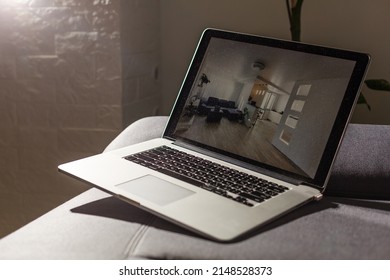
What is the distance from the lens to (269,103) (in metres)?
0.81

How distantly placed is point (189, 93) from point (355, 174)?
33cm

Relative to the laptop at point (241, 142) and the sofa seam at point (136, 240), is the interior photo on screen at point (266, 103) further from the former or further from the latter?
the sofa seam at point (136, 240)

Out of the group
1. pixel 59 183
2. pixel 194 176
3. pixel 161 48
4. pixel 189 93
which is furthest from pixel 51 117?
pixel 194 176

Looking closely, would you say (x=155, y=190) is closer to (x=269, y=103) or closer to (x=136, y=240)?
(x=136, y=240)

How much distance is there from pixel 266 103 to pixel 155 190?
9.8 inches

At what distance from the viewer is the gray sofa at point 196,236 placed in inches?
22.2

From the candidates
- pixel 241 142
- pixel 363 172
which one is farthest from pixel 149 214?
pixel 363 172

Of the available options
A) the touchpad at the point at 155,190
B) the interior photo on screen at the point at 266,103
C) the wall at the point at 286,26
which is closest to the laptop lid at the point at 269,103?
the interior photo on screen at the point at 266,103

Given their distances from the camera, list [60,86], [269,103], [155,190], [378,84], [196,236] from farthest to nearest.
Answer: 1. [60,86]
2. [378,84]
3. [269,103]
4. [155,190]
5. [196,236]

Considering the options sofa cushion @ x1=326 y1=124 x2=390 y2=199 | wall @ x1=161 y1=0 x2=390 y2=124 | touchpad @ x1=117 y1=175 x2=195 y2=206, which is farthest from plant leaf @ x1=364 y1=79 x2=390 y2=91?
touchpad @ x1=117 y1=175 x2=195 y2=206

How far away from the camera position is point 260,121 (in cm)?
81

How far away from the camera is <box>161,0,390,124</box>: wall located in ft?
4.50

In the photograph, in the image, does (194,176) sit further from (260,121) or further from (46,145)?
(46,145)

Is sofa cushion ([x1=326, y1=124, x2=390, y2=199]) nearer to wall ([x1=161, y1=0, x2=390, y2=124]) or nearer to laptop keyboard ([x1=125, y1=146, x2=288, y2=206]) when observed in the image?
laptop keyboard ([x1=125, y1=146, x2=288, y2=206])
